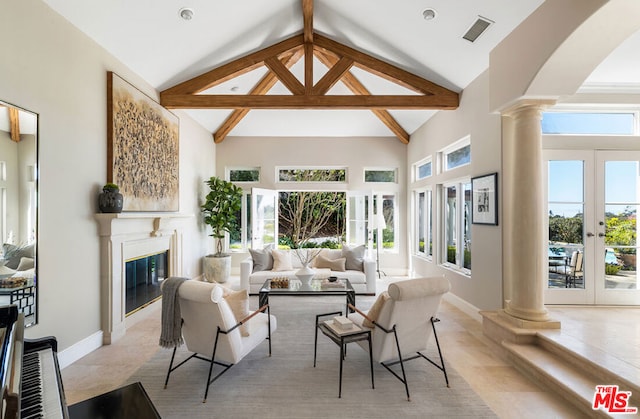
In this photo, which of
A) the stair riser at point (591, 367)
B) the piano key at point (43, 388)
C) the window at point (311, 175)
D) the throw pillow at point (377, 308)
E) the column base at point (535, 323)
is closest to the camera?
the piano key at point (43, 388)

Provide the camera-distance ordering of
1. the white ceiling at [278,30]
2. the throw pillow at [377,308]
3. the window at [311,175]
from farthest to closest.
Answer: the window at [311,175], the white ceiling at [278,30], the throw pillow at [377,308]

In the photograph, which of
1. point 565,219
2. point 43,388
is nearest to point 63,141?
point 43,388

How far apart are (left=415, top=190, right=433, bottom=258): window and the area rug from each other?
356 centimetres

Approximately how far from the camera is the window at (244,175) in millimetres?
7379

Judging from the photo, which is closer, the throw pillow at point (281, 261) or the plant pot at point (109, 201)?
the plant pot at point (109, 201)

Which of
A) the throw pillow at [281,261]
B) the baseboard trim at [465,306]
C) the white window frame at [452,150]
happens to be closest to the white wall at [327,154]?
the white window frame at [452,150]

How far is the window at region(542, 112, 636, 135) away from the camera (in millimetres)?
3910

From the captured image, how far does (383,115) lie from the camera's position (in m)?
6.58

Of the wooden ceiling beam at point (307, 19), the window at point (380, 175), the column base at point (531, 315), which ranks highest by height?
the wooden ceiling beam at point (307, 19)

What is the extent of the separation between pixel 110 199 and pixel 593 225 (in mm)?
5543

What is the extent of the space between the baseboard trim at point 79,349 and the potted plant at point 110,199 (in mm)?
1297

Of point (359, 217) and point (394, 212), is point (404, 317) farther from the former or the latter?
point (394, 212)

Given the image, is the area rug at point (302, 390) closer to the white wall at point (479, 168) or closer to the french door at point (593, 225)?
A: the white wall at point (479, 168)

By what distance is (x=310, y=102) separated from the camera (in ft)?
15.9
